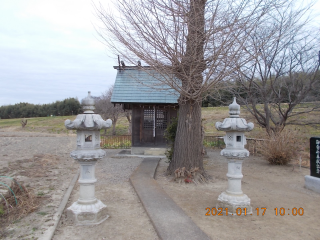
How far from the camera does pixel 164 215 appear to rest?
509 centimetres

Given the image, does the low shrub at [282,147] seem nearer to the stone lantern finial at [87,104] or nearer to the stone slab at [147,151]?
the stone slab at [147,151]

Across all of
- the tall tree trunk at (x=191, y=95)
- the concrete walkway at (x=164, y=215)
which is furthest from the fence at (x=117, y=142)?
the concrete walkway at (x=164, y=215)

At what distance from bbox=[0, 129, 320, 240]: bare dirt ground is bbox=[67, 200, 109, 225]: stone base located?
14 cm

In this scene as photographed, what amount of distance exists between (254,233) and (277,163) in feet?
26.9

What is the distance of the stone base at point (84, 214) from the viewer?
4.75 m

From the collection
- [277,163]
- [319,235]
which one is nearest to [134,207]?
[319,235]

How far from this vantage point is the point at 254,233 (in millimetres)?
4441

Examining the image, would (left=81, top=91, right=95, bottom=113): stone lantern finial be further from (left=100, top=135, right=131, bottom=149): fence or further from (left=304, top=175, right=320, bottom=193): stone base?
(left=100, top=135, right=131, bottom=149): fence

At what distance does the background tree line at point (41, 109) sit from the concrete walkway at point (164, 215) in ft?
165

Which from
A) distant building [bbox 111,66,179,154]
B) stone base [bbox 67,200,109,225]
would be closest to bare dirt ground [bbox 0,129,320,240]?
stone base [bbox 67,200,109,225]

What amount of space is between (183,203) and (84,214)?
242 centimetres

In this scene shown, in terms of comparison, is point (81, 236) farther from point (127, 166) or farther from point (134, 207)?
point (127, 166)

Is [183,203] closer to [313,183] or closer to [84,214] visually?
[84,214]
